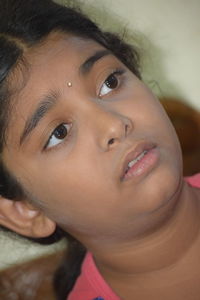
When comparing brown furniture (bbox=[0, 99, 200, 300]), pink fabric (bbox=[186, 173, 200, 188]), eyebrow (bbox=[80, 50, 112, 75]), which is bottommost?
brown furniture (bbox=[0, 99, 200, 300])

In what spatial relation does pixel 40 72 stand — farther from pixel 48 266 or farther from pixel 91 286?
pixel 48 266

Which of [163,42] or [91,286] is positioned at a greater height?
[163,42]

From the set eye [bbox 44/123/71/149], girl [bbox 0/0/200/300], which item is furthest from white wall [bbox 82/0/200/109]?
eye [bbox 44/123/71/149]

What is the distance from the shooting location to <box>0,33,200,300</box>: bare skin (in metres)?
0.57

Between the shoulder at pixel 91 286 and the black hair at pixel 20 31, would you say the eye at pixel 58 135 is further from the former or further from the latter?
the shoulder at pixel 91 286

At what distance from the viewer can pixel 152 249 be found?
0.66m

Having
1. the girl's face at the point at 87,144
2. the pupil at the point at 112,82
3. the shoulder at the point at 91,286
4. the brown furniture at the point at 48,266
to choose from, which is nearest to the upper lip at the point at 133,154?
the girl's face at the point at 87,144

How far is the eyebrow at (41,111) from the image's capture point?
0.56 metres

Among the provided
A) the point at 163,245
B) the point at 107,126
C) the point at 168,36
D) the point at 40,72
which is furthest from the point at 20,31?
the point at 168,36

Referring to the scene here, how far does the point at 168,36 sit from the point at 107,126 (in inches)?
25.4

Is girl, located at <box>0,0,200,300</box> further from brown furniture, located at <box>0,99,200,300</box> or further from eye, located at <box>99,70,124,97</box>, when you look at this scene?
brown furniture, located at <box>0,99,200,300</box>

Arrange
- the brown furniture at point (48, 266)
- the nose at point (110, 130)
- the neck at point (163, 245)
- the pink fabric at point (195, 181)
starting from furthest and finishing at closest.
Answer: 1. the brown furniture at point (48, 266)
2. the pink fabric at point (195, 181)
3. the neck at point (163, 245)
4. the nose at point (110, 130)

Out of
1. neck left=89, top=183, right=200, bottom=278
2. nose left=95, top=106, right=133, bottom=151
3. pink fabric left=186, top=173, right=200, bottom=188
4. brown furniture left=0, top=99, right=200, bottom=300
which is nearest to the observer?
nose left=95, top=106, right=133, bottom=151

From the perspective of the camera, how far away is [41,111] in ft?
1.86
